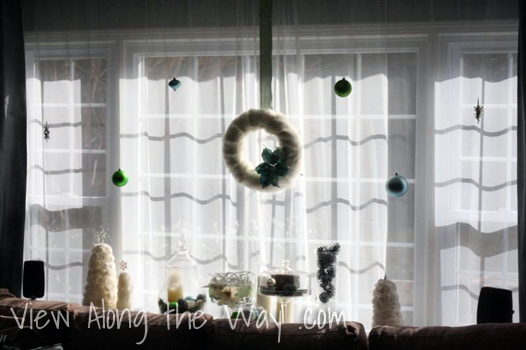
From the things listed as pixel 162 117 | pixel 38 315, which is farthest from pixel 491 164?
pixel 38 315

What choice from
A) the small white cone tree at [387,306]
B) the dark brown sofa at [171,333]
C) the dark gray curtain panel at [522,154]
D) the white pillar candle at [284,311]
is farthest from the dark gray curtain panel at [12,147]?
the dark gray curtain panel at [522,154]

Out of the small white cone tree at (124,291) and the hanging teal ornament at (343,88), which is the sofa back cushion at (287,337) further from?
the hanging teal ornament at (343,88)

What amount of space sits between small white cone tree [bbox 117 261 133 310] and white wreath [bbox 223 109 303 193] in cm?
78

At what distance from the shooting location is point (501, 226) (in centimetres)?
328

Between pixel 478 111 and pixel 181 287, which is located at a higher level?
pixel 478 111

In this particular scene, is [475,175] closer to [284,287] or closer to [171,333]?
[284,287]

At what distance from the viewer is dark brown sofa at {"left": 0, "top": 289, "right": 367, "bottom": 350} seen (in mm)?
2771

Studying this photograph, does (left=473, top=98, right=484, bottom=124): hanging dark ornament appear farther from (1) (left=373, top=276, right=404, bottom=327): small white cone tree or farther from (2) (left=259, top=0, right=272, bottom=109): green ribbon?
(2) (left=259, top=0, right=272, bottom=109): green ribbon

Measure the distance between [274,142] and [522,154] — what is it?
4.00 ft

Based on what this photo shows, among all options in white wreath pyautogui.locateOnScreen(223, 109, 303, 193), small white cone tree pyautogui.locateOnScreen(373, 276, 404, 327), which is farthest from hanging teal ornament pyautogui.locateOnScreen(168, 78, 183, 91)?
small white cone tree pyautogui.locateOnScreen(373, 276, 404, 327)

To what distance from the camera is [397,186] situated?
126 inches

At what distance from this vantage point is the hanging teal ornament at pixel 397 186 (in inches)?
126

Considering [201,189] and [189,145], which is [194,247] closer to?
[201,189]

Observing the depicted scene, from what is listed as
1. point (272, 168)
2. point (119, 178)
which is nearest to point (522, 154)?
point (272, 168)
